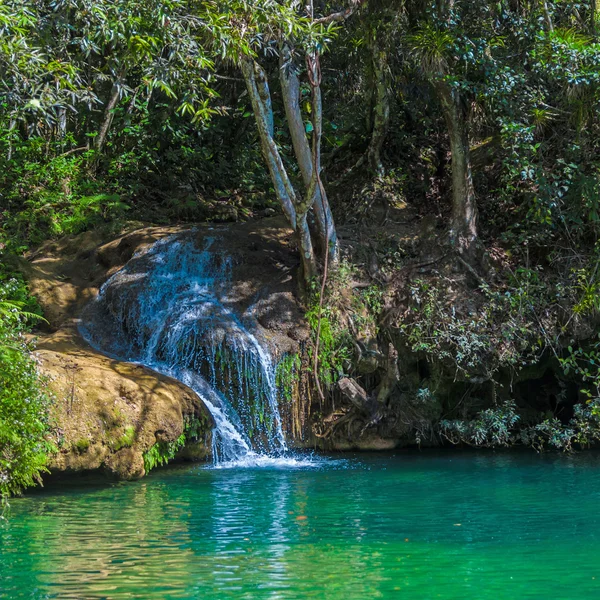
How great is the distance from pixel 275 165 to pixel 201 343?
291 centimetres

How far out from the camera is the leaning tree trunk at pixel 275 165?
40.5 feet

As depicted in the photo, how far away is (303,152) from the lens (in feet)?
43.3

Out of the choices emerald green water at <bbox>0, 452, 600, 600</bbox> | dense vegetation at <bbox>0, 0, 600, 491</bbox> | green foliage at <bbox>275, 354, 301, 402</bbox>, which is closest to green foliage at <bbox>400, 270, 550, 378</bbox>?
dense vegetation at <bbox>0, 0, 600, 491</bbox>

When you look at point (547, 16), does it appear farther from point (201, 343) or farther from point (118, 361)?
point (118, 361)

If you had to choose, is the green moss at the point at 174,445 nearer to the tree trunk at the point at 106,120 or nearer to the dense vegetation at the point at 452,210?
the dense vegetation at the point at 452,210

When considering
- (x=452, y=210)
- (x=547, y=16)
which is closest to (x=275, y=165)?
(x=452, y=210)

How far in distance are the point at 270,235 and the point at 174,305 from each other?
2.62m

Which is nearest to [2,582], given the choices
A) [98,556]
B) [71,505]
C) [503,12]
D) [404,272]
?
[98,556]

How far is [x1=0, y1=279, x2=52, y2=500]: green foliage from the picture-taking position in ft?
27.9

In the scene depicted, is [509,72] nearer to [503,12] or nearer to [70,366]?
[503,12]

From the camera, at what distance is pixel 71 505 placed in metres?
9.20

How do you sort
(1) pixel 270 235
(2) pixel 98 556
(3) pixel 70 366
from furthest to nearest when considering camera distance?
1. (1) pixel 270 235
2. (3) pixel 70 366
3. (2) pixel 98 556

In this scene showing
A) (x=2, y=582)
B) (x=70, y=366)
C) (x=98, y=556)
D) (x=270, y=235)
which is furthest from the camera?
(x=270, y=235)

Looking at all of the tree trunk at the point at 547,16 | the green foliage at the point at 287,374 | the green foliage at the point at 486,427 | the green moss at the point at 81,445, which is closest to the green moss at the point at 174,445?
the green moss at the point at 81,445
